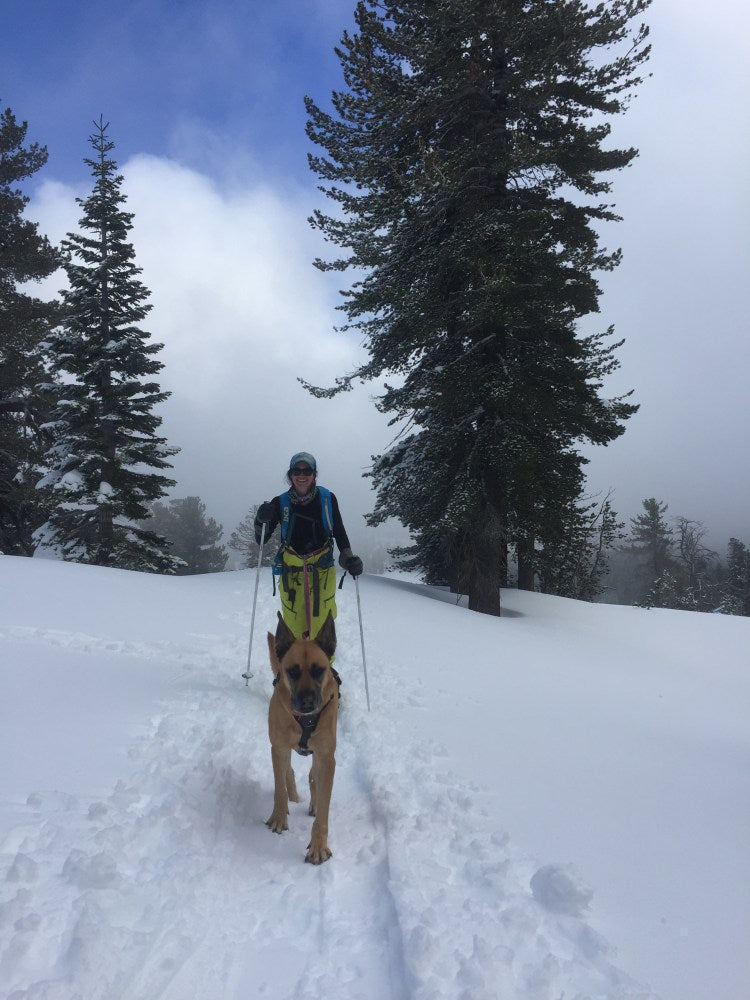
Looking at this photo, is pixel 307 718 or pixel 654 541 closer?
pixel 307 718

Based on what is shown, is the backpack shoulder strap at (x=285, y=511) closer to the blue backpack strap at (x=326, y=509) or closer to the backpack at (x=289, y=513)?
the backpack at (x=289, y=513)

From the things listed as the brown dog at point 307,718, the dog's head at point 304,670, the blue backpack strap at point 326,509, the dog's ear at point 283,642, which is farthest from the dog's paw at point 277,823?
the blue backpack strap at point 326,509

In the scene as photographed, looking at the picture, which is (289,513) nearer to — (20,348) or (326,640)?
(326,640)

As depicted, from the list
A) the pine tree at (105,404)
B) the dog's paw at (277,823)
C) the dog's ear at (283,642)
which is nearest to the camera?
the dog's ear at (283,642)

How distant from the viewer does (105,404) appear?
17922 millimetres

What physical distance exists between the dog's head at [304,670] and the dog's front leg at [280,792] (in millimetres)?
460

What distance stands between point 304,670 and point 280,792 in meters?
0.90

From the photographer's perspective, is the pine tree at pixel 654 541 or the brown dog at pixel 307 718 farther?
the pine tree at pixel 654 541

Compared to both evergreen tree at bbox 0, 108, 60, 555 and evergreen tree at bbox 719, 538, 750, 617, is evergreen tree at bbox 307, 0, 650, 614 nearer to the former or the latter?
evergreen tree at bbox 0, 108, 60, 555

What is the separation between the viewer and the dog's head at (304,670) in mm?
2943

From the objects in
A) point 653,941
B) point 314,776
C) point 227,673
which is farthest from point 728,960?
point 227,673

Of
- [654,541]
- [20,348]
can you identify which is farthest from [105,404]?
[654,541]

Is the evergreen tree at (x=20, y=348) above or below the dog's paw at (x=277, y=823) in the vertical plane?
above

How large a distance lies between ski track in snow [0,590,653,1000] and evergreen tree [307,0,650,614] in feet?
27.5
